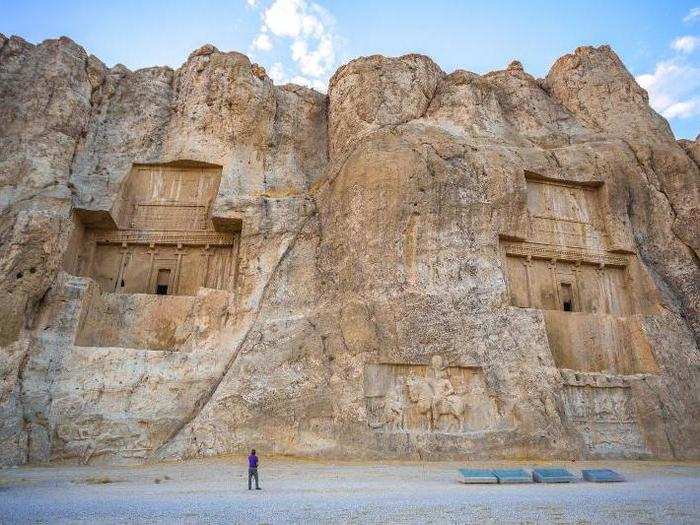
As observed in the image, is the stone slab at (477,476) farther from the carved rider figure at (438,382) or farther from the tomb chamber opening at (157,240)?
the tomb chamber opening at (157,240)

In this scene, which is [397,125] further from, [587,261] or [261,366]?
[261,366]

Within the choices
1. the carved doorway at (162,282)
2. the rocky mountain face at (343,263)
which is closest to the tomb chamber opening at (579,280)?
the rocky mountain face at (343,263)

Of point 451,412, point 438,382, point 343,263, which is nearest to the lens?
point 451,412

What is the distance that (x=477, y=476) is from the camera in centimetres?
995

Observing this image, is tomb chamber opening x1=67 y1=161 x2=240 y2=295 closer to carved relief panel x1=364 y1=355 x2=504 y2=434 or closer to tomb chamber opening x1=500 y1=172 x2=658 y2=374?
carved relief panel x1=364 y1=355 x2=504 y2=434

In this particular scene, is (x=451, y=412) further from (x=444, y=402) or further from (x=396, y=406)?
(x=396, y=406)

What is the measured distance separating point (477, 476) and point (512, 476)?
0.80 m

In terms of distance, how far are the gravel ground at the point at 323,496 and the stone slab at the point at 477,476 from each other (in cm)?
21

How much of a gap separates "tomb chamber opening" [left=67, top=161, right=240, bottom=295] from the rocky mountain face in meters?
0.09

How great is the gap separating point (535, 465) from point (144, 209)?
16454 millimetres

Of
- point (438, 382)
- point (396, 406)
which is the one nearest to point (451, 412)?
point (438, 382)

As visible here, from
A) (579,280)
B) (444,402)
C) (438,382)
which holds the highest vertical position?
(579,280)

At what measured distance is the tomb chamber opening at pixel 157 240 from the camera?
18.8m

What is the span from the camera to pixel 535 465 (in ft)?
41.3
